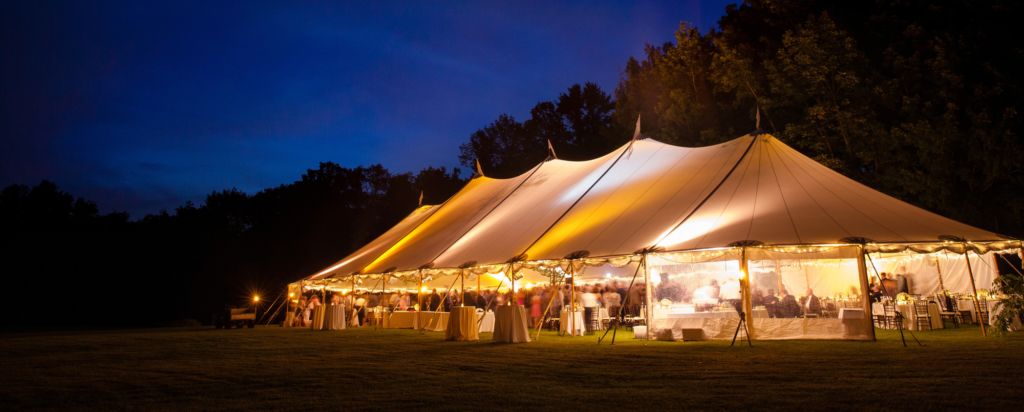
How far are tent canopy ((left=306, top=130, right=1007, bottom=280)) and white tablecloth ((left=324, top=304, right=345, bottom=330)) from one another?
931mm

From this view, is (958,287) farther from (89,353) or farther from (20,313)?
(20,313)

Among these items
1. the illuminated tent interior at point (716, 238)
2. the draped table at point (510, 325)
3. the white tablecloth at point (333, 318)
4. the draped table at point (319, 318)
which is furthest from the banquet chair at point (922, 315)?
the draped table at point (319, 318)

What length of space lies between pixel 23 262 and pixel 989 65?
3352 centimetres

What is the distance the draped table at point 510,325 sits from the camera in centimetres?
945

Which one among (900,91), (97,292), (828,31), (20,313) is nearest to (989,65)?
(900,91)

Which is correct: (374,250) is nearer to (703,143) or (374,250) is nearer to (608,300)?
(608,300)

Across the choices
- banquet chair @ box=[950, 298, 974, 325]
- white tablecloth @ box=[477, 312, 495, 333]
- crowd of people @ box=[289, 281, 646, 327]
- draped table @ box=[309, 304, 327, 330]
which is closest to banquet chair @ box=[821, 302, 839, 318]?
crowd of people @ box=[289, 281, 646, 327]

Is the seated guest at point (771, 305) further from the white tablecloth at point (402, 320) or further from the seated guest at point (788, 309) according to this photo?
the white tablecloth at point (402, 320)

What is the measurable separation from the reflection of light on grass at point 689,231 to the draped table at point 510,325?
2.41 meters

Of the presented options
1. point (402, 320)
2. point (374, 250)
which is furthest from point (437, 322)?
point (374, 250)

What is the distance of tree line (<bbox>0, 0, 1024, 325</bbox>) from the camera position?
49.8 ft

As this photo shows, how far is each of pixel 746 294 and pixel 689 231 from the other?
122cm

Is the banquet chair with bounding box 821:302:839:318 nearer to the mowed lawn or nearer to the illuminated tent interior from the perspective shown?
the illuminated tent interior

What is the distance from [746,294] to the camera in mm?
8703
